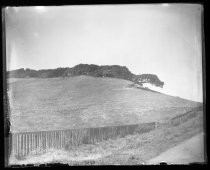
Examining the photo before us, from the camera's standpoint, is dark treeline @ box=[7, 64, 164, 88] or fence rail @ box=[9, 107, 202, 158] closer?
fence rail @ box=[9, 107, 202, 158]

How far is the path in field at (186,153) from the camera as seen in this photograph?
303 centimetres

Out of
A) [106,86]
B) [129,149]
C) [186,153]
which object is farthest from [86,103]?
[186,153]

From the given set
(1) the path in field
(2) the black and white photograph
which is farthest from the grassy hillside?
(1) the path in field

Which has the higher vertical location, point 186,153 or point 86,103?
point 86,103

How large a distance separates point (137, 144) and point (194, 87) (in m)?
0.77

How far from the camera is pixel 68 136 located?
3051 millimetres

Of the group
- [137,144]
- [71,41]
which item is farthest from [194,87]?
[71,41]

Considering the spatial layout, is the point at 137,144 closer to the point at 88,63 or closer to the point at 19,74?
the point at 88,63

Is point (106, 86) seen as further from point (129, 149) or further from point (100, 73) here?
point (129, 149)

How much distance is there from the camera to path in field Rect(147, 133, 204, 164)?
3031mm

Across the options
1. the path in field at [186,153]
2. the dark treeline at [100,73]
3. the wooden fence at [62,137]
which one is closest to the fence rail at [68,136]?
the wooden fence at [62,137]

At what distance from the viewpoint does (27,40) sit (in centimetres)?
308

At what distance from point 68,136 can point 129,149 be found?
59 cm

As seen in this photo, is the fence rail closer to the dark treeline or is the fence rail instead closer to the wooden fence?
the wooden fence
